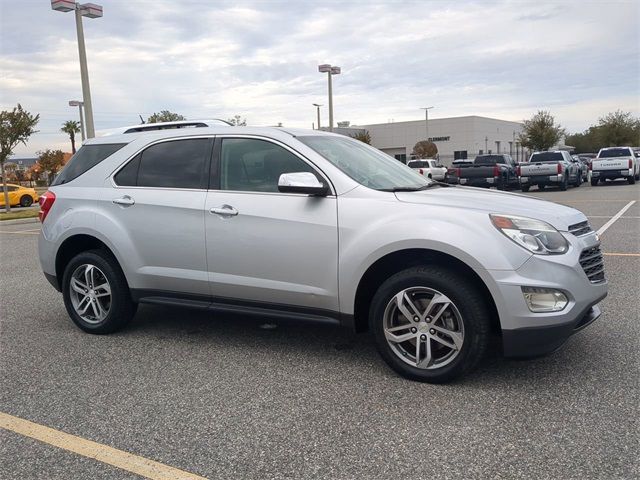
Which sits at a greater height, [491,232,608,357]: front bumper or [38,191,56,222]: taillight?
[38,191,56,222]: taillight

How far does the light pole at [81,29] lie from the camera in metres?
17.5

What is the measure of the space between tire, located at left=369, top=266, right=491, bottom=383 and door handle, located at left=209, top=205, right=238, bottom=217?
4.18ft

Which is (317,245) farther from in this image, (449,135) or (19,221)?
(449,135)

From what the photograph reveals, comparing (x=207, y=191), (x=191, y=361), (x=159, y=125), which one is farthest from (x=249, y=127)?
(x=191, y=361)

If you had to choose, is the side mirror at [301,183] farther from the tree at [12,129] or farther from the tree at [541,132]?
the tree at [541,132]

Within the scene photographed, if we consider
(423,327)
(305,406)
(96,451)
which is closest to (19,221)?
(96,451)

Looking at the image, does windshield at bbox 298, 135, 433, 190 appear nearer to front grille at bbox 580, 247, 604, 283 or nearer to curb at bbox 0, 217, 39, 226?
front grille at bbox 580, 247, 604, 283

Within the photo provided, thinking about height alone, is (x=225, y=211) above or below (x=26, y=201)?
above

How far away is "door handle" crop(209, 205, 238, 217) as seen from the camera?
4.30 m

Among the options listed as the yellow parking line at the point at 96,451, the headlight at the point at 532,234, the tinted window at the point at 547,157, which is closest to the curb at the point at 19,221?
the yellow parking line at the point at 96,451

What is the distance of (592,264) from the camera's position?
3.74m

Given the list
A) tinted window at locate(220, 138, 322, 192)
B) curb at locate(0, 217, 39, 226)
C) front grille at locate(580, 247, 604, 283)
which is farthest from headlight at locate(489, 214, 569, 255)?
curb at locate(0, 217, 39, 226)

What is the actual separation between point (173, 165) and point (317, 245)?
1.61 meters

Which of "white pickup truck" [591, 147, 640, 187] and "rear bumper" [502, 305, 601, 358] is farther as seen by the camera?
"white pickup truck" [591, 147, 640, 187]
